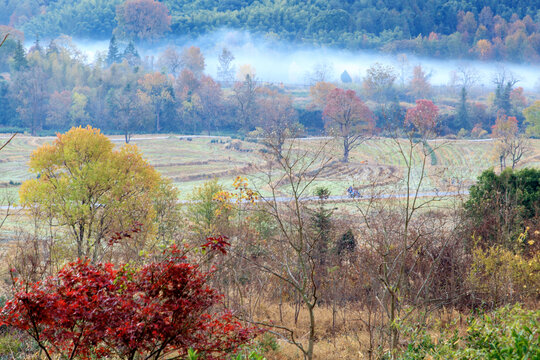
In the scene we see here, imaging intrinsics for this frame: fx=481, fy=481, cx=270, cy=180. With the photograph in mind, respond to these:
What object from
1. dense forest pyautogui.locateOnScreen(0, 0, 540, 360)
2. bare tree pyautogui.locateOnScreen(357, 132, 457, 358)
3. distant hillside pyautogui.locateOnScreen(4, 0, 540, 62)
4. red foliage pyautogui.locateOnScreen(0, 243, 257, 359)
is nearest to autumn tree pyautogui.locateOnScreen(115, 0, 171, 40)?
dense forest pyautogui.locateOnScreen(0, 0, 540, 360)

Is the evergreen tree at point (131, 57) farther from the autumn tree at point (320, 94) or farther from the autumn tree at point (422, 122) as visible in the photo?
the autumn tree at point (422, 122)

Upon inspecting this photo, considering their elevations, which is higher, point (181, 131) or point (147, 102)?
point (147, 102)

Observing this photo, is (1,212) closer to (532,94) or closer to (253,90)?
(253,90)

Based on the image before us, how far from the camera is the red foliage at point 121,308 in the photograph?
12.4 ft

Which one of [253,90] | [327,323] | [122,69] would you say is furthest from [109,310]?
[122,69]

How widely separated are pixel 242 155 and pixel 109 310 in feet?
165

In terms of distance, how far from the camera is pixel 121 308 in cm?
399

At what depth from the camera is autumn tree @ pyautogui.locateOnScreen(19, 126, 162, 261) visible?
20.4 metres

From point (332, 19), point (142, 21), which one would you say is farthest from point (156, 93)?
point (332, 19)

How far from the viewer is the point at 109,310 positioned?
3.93 m

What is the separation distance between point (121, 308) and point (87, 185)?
19653 millimetres

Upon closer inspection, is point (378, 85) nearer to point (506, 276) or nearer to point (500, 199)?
point (500, 199)

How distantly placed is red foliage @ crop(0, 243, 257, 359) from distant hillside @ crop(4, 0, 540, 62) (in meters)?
142

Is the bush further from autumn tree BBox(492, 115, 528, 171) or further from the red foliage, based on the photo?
autumn tree BBox(492, 115, 528, 171)
